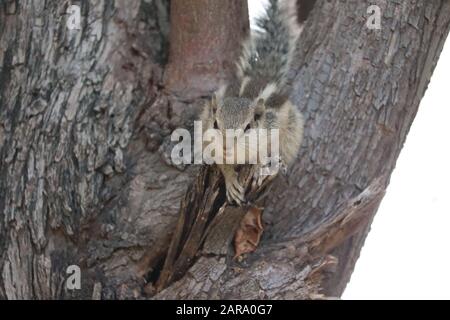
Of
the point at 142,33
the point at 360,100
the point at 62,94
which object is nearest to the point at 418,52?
the point at 360,100

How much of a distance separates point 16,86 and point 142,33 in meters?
0.62

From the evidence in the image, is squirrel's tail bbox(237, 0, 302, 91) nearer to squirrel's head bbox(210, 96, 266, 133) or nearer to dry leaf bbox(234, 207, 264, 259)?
squirrel's head bbox(210, 96, 266, 133)

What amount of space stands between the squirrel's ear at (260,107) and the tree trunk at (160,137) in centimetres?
22

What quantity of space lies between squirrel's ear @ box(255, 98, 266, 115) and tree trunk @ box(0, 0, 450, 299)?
0.22 m

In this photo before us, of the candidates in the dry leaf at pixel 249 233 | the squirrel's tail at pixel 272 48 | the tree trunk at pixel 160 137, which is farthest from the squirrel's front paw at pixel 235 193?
the squirrel's tail at pixel 272 48

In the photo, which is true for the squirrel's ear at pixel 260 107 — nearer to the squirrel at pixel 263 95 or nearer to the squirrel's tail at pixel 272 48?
the squirrel at pixel 263 95

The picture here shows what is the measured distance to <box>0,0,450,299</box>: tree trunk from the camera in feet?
14.4

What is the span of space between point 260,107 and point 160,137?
1.50 ft

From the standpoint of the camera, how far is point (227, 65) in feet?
16.2

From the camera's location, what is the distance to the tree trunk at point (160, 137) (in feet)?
14.4

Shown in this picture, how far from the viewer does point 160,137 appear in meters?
4.68
